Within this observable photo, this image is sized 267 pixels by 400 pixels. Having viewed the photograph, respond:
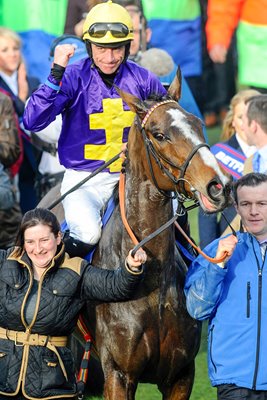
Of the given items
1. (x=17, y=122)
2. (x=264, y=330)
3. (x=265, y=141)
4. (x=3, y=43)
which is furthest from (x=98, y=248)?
(x=3, y=43)


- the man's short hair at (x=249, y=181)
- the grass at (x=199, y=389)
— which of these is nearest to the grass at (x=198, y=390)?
the grass at (x=199, y=389)

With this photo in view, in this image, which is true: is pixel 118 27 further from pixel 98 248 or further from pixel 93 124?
pixel 98 248

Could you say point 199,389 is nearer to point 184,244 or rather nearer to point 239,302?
point 184,244

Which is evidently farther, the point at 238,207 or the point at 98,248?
the point at 98,248

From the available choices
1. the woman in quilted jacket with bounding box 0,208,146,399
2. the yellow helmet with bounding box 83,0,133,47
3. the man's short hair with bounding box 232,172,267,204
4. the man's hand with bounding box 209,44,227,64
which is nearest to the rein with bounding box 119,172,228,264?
the woman in quilted jacket with bounding box 0,208,146,399

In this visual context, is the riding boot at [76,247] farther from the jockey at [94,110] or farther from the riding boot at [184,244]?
the riding boot at [184,244]

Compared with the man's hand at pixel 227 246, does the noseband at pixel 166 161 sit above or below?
above

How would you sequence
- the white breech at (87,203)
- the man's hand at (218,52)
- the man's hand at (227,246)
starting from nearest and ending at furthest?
the man's hand at (227,246) < the white breech at (87,203) < the man's hand at (218,52)

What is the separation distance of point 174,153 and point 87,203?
100 cm

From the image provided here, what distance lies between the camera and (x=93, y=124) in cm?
688

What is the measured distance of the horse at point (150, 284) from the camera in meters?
6.16

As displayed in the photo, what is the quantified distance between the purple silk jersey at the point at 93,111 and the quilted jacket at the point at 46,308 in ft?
3.00

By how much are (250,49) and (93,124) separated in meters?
5.45

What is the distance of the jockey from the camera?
6703mm
